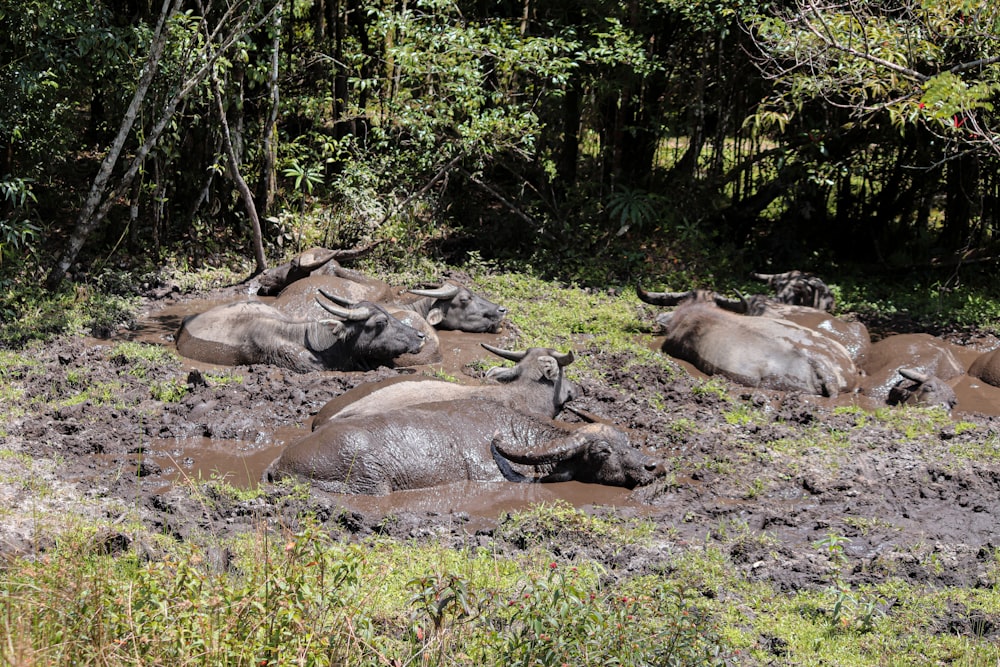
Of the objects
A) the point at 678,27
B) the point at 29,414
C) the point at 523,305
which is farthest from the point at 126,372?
the point at 678,27

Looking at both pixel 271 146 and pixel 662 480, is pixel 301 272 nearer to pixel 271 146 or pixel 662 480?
pixel 271 146

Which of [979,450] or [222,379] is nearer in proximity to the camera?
[979,450]

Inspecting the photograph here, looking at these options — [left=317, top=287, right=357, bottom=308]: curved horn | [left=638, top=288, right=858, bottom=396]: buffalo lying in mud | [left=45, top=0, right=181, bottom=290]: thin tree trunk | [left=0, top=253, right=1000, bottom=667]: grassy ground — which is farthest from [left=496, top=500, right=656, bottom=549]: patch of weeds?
[left=45, top=0, right=181, bottom=290]: thin tree trunk

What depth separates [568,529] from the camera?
638 cm

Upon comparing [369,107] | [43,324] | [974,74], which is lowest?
[43,324]

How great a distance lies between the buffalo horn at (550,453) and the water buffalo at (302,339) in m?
3.11

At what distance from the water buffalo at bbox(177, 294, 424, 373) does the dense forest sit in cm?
259

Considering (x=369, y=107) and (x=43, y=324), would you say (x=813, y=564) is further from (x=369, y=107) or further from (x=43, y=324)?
(x=369, y=107)

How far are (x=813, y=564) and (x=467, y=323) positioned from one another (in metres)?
6.38

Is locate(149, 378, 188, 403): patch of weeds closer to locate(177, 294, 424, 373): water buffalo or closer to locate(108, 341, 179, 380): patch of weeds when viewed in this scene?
locate(108, 341, 179, 380): patch of weeds

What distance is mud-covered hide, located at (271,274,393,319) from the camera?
11234mm

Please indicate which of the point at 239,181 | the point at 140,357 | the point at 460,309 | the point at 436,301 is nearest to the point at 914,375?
the point at 460,309

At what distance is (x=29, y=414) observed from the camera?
797 centimetres

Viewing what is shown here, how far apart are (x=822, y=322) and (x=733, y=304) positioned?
113 centimetres
